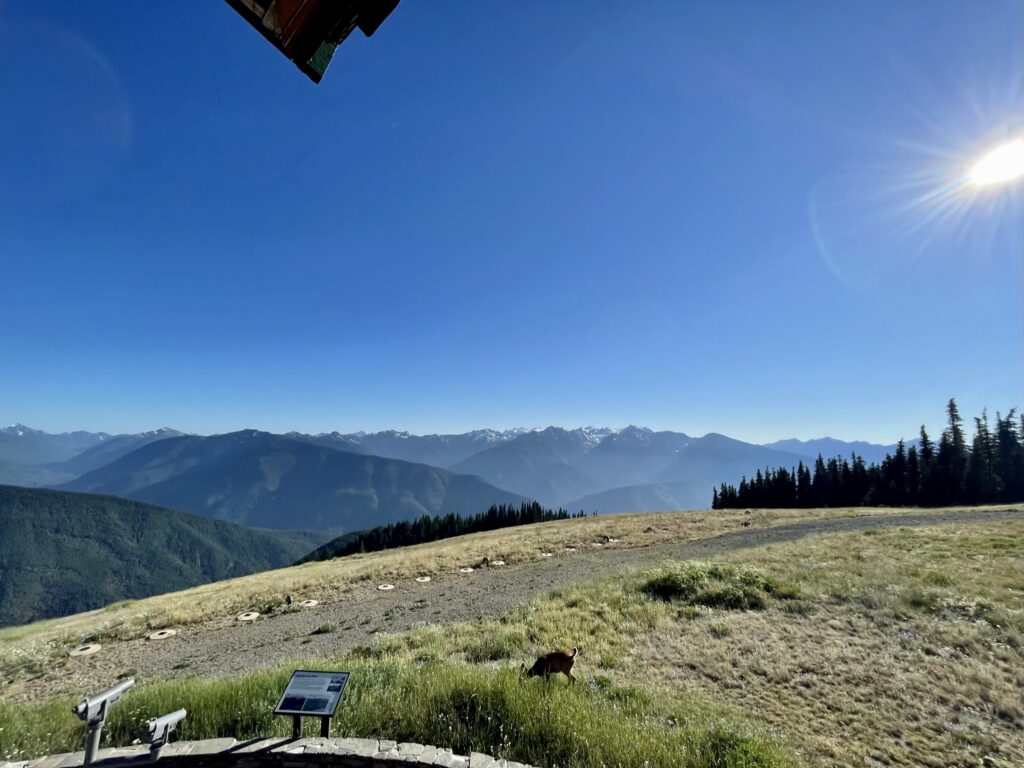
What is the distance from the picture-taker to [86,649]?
15.1 metres

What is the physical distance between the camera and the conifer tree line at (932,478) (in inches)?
2197

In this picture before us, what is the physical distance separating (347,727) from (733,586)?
1268 cm

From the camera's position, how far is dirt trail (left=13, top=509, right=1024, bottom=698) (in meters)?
12.0

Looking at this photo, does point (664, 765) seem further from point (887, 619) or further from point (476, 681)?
point (887, 619)

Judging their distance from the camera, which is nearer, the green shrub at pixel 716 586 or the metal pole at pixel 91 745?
the metal pole at pixel 91 745

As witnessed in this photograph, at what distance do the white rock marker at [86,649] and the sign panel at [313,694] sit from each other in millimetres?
16140

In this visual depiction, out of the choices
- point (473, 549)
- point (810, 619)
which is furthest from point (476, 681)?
point (473, 549)

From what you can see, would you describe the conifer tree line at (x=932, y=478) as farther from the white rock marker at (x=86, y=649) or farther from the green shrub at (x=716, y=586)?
the white rock marker at (x=86, y=649)

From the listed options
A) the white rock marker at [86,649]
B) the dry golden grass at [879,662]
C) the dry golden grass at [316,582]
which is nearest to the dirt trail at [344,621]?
the white rock marker at [86,649]

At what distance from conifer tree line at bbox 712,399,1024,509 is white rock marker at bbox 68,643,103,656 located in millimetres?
81872

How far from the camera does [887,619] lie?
35.7 ft

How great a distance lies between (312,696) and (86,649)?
17.3 metres

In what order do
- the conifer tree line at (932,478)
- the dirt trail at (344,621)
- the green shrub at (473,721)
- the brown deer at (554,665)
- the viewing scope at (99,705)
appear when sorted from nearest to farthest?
1. the viewing scope at (99,705)
2. the green shrub at (473,721)
3. the brown deer at (554,665)
4. the dirt trail at (344,621)
5. the conifer tree line at (932,478)

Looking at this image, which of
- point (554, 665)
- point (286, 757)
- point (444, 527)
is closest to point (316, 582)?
point (554, 665)
